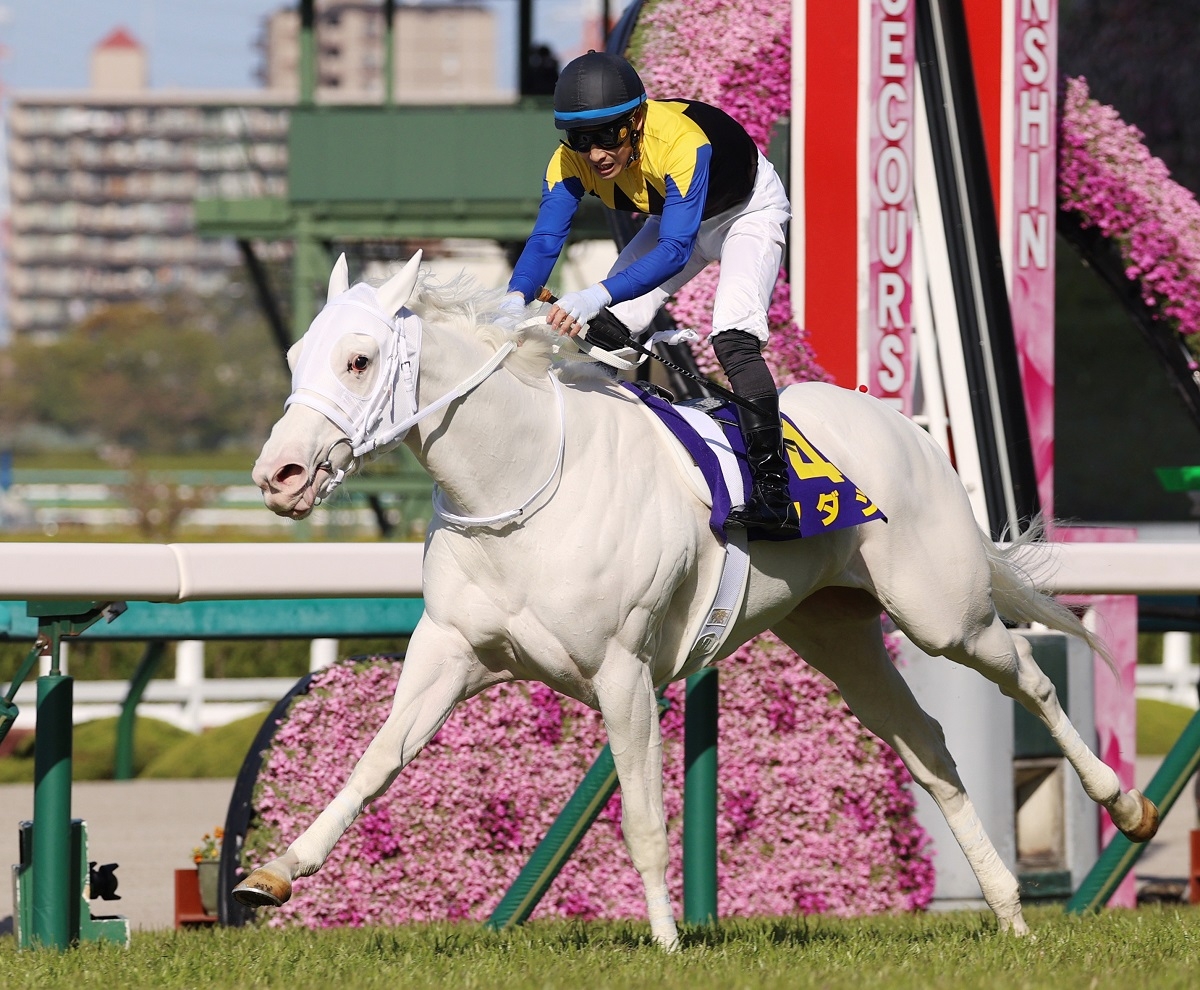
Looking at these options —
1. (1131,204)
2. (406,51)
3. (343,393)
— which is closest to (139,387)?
(406,51)

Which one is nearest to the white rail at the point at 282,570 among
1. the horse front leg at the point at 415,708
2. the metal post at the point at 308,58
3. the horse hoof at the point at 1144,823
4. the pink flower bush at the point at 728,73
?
the horse hoof at the point at 1144,823

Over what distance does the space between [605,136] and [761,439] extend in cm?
78

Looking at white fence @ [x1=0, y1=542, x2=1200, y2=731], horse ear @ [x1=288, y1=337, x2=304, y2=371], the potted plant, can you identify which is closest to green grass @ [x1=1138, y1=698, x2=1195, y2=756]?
white fence @ [x1=0, y1=542, x2=1200, y2=731]

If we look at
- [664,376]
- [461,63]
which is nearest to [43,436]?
[461,63]

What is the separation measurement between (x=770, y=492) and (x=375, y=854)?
2.16m

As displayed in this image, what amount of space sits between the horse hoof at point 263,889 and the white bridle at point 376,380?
777mm

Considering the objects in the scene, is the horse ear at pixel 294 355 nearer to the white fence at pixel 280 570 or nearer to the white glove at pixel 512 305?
the white glove at pixel 512 305

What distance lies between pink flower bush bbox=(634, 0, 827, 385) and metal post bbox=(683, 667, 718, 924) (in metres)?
1.61

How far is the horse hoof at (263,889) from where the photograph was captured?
356 cm

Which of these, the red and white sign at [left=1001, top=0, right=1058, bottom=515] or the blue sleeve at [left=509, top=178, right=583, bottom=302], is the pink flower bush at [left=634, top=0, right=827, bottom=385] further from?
the blue sleeve at [left=509, top=178, right=583, bottom=302]

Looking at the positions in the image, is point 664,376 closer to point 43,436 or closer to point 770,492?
point 770,492

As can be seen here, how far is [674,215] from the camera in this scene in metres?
4.00

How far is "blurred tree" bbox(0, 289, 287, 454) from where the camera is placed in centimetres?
8931

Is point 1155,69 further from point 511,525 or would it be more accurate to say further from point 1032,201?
point 511,525
